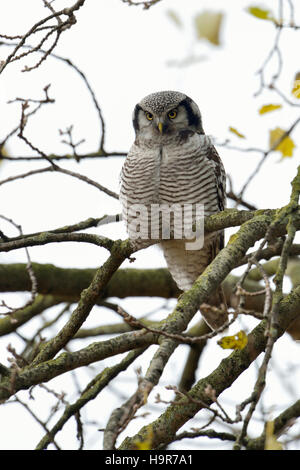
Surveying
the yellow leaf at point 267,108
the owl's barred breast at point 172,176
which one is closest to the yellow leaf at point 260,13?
the yellow leaf at point 267,108

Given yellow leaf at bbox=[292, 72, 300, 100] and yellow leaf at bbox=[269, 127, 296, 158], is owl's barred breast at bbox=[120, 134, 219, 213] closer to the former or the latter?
yellow leaf at bbox=[269, 127, 296, 158]

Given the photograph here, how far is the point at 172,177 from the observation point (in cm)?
483

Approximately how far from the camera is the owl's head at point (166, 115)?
17.2ft

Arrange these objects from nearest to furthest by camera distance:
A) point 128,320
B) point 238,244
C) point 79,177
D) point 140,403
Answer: point 140,403 < point 128,320 < point 238,244 < point 79,177

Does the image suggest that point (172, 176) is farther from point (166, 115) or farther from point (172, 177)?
point (166, 115)

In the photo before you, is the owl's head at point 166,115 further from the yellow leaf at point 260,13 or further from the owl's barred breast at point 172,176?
the yellow leaf at point 260,13

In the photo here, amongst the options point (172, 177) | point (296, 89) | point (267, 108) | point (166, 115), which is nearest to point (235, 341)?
point (296, 89)

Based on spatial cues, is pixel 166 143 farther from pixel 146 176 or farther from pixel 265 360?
pixel 265 360

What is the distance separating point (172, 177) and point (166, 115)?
708 millimetres

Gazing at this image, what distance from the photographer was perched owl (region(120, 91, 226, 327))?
483cm

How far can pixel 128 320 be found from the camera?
2.55m

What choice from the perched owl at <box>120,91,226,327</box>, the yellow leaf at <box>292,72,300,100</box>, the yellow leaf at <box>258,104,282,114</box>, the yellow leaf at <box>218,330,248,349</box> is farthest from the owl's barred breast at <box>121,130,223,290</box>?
the yellow leaf at <box>218,330,248,349</box>
